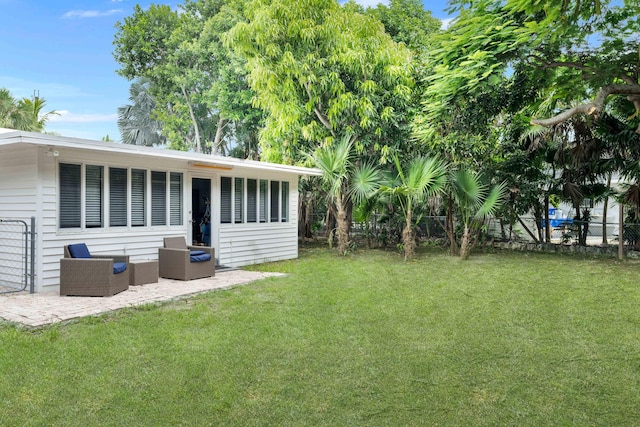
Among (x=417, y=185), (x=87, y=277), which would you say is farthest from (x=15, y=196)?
(x=417, y=185)

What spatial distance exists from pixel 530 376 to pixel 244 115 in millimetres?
16595

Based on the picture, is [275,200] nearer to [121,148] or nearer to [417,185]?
[417,185]

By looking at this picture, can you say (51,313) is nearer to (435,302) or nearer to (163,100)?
(435,302)

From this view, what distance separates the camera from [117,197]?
7984 mm

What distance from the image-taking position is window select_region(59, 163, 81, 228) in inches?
284

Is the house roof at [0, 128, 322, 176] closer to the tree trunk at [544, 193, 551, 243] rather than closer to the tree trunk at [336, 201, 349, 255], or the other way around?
the tree trunk at [336, 201, 349, 255]

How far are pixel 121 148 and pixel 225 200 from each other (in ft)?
10.1

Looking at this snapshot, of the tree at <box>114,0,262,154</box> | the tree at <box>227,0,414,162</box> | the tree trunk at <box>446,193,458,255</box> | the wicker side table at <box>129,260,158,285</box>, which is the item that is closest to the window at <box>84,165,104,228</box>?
the wicker side table at <box>129,260,158,285</box>

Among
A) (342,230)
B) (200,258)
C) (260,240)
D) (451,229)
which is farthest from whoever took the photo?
(342,230)

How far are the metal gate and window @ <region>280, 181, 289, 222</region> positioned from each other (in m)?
5.91

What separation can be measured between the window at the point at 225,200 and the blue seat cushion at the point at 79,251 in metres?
3.35

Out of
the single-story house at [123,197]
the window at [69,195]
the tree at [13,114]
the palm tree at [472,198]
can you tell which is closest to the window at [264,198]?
the single-story house at [123,197]

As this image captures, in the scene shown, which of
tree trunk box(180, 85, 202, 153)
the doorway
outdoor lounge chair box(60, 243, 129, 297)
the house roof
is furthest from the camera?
tree trunk box(180, 85, 202, 153)

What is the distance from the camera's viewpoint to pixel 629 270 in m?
9.34
